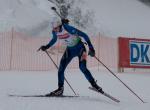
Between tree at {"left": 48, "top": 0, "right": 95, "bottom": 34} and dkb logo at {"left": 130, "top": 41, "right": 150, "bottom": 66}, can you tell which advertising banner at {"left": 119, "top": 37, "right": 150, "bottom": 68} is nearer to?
dkb logo at {"left": 130, "top": 41, "right": 150, "bottom": 66}

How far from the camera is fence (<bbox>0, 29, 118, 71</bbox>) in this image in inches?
917

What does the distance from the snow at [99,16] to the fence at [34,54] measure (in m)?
5.38

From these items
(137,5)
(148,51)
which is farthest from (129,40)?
(137,5)

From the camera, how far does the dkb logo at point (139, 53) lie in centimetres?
2064

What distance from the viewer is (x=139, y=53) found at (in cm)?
2064

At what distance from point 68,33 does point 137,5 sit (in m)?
36.6

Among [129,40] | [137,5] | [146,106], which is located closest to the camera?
[146,106]

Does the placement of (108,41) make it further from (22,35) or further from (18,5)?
(18,5)

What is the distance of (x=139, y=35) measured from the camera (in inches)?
1489

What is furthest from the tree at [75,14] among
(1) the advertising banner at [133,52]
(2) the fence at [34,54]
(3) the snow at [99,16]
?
(1) the advertising banner at [133,52]

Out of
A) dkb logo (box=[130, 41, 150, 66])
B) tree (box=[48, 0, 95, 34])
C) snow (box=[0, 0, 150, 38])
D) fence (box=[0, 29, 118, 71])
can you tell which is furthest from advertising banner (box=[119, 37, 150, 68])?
tree (box=[48, 0, 95, 34])

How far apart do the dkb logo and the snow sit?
1141 cm

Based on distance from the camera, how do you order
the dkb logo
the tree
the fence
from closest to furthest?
the dkb logo → the fence → the tree

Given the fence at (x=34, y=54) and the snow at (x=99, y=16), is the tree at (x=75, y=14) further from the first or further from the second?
the fence at (x=34, y=54)
